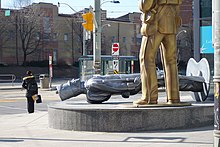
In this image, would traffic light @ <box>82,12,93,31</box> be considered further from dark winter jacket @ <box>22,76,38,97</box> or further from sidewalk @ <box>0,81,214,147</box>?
sidewalk @ <box>0,81,214,147</box>

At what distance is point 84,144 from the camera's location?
9.77 metres

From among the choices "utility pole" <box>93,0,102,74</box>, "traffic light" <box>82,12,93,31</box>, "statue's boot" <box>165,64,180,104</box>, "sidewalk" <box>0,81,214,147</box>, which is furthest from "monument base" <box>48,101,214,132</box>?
"utility pole" <box>93,0,102,74</box>

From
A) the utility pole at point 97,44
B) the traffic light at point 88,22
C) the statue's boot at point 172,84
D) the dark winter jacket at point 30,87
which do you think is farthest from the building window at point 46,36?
the statue's boot at point 172,84

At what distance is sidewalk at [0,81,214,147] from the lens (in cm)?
964

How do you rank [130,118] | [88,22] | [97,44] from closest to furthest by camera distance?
[130,118] < [88,22] < [97,44]

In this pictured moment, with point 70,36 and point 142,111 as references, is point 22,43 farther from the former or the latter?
point 142,111

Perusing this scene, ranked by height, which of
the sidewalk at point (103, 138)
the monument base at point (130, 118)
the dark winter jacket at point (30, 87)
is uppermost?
the dark winter jacket at point (30, 87)

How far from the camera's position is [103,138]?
10.5 meters

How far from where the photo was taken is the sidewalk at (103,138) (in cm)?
964

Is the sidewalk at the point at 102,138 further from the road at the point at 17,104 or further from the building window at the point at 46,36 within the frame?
the building window at the point at 46,36

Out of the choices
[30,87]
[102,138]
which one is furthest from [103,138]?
[30,87]

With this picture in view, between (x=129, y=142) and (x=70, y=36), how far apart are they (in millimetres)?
67591

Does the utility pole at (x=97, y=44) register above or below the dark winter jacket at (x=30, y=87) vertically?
above

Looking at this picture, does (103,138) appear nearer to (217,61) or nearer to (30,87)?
(217,61)
